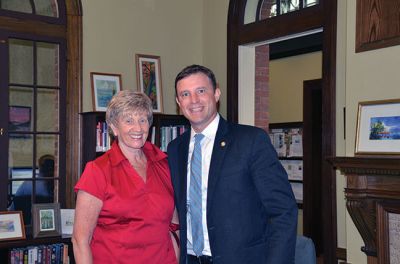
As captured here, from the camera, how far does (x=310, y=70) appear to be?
27.0 feet

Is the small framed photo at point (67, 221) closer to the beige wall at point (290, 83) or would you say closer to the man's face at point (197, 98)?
the man's face at point (197, 98)

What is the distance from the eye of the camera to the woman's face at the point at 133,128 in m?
2.53

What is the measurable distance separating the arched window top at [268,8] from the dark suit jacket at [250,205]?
127 inches

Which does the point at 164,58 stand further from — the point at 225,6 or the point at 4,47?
the point at 4,47

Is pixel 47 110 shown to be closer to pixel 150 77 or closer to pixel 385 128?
pixel 150 77

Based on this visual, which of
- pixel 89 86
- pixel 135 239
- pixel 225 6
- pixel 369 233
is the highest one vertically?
pixel 225 6

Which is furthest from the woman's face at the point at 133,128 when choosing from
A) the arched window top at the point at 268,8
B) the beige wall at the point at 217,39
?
the beige wall at the point at 217,39

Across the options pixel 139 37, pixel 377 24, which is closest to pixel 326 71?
pixel 377 24

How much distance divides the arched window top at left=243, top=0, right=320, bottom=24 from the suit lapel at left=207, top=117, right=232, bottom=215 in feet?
10.3

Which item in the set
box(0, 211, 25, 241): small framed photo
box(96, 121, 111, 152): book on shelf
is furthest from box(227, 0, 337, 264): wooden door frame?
box(0, 211, 25, 241): small framed photo

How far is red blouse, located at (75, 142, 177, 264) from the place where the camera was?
244cm

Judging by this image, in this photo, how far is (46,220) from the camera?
500 cm

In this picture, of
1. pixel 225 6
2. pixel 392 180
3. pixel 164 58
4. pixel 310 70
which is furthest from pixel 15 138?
pixel 310 70

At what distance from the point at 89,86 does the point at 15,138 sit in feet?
2.81
